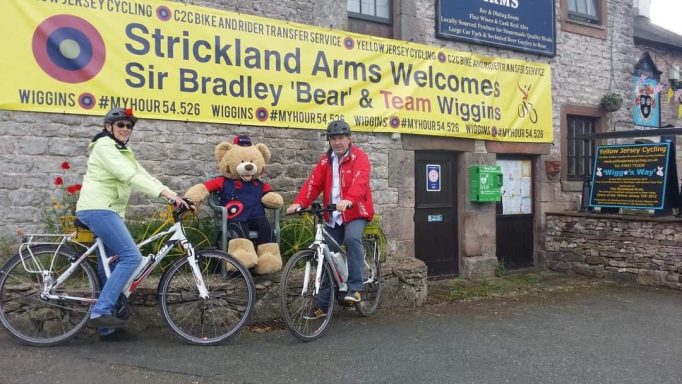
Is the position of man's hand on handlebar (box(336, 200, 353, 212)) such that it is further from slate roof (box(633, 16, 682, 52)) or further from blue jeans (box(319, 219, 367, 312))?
slate roof (box(633, 16, 682, 52))

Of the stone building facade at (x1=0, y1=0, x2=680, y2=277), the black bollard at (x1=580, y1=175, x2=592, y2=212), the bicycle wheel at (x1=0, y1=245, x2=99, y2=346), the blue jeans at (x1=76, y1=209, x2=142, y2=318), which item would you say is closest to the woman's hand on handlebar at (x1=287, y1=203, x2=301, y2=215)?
the blue jeans at (x1=76, y1=209, x2=142, y2=318)

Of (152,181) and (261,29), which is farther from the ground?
(261,29)

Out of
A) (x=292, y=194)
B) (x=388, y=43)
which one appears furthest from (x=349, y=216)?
(x=388, y=43)

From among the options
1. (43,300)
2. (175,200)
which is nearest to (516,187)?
(175,200)

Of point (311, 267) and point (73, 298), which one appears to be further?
point (311, 267)

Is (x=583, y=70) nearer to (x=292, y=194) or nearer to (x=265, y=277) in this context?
(x=292, y=194)

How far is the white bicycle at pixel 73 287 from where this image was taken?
4.57 metres

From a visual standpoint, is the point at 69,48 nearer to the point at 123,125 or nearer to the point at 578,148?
the point at 123,125

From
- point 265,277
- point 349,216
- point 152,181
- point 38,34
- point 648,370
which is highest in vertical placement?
point 38,34

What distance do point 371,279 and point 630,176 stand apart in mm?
5224

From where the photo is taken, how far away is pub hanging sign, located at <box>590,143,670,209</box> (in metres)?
8.41

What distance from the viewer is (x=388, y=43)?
7863mm

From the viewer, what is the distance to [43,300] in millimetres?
4590

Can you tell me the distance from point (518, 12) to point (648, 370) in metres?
6.56
